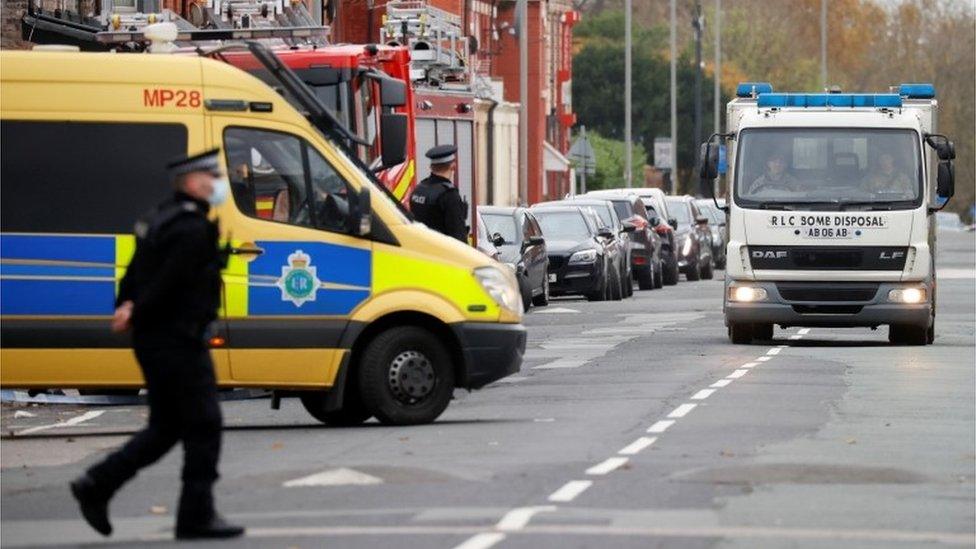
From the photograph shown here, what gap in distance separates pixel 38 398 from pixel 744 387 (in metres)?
5.43

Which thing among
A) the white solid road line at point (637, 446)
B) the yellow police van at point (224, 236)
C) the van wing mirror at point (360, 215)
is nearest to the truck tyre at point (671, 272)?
the yellow police van at point (224, 236)

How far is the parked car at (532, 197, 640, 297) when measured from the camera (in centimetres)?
4331

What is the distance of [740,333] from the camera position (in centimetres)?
2831

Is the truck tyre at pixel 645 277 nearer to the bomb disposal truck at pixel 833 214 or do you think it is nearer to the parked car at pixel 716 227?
the parked car at pixel 716 227

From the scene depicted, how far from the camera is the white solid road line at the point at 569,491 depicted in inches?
504

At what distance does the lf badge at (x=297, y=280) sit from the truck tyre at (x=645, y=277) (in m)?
31.4

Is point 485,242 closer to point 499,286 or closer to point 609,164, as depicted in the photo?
point 499,286

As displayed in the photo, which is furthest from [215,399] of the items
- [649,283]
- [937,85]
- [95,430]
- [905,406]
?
[937,85]

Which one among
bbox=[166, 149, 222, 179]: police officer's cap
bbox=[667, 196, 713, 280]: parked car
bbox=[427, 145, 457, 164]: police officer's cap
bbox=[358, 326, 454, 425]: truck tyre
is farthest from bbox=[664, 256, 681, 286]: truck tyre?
bbox=[166, 149, 222, 179]: police officer's cap

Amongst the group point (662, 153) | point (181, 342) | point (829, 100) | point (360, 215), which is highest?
point (829, 100)

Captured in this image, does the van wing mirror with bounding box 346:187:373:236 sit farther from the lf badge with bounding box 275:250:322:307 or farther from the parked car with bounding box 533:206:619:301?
the parked car with bounding box 533:206:619:301

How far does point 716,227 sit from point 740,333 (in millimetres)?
35243

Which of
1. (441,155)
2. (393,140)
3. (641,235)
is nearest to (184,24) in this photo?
(393,140)

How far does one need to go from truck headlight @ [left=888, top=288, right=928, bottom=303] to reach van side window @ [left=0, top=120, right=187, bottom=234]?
39.9 feet
